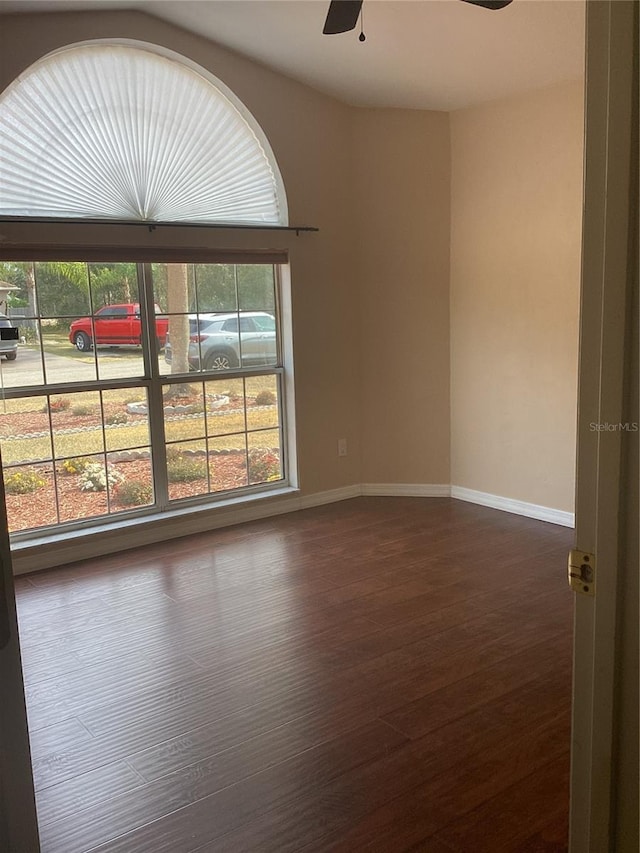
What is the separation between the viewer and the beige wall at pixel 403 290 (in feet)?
17.2

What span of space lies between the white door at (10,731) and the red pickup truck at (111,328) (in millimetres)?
3209

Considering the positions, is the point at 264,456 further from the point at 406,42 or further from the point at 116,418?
the point at 406,42

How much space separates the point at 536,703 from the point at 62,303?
10.7ft

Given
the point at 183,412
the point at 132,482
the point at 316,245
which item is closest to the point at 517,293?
the point at 316,245

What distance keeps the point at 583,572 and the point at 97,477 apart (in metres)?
3.83

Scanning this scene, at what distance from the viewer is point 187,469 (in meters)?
4.95

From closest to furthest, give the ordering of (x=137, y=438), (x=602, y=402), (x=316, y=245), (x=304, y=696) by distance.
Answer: (x=602, y=402)
(x=304, y=696)
(x=137, y=438)
(x=316, y=245)

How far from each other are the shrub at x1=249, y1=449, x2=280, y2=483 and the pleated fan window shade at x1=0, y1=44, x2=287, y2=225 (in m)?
1.59

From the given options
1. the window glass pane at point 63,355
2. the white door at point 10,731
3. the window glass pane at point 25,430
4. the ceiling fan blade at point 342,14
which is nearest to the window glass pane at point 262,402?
the window glass pane at point 63,355

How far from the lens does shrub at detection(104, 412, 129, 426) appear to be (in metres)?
4.59

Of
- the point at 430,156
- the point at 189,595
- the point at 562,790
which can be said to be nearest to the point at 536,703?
the point at 562,790

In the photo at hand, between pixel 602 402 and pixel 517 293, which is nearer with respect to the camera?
pixel 602 402

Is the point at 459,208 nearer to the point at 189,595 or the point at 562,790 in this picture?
the point at 189,595

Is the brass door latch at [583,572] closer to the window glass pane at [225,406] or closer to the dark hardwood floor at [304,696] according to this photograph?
the dark hardwood floor at [304,696]
